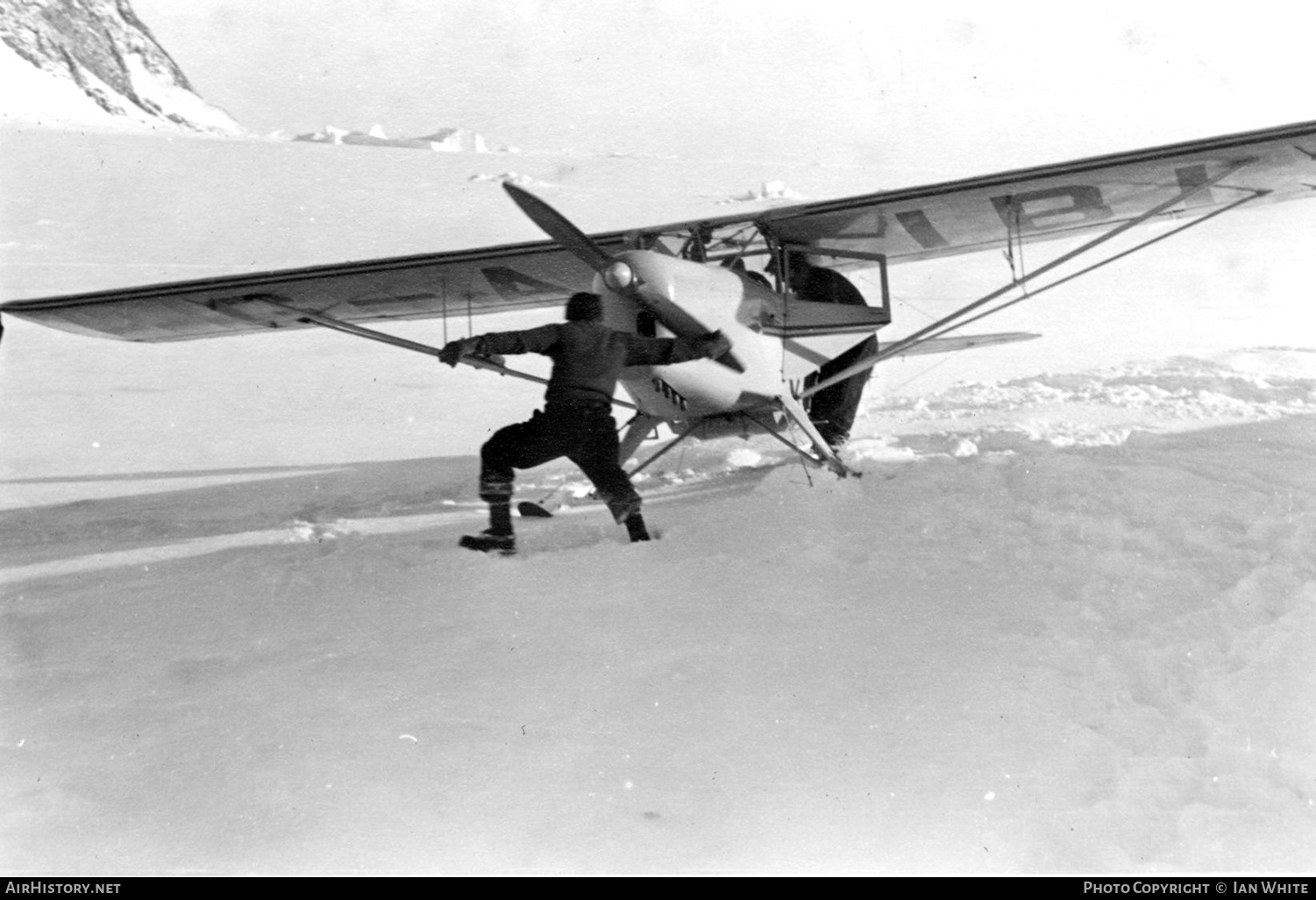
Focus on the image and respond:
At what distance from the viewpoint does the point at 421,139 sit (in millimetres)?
52281

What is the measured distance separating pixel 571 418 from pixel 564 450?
168 mm

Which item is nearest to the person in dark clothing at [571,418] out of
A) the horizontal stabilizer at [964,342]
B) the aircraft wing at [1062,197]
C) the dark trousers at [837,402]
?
the aircraft wing at [1062,197]

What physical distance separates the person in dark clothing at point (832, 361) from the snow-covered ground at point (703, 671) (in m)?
0.84

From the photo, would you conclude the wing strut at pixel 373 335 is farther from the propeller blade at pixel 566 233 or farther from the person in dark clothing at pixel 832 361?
the person in dark clothing at pixel 832 361

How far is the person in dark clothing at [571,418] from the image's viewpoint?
5504 mm

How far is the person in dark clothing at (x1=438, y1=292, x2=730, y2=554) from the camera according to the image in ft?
18.1

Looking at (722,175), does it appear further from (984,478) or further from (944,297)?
(984,478)

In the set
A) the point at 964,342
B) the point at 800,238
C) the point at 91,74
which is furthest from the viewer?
the point at 91,74

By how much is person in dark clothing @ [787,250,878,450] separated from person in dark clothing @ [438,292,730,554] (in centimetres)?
246

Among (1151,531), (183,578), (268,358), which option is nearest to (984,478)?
(1151,531)

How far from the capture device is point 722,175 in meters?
40.7

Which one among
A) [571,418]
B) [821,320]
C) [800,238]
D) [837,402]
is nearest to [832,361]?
[837,402]

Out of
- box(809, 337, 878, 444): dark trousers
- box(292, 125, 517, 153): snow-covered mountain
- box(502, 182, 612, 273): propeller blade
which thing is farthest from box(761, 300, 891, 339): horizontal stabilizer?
box(292, 125, 517, 153): snow-covered mountain

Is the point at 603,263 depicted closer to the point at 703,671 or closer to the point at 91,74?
the point at 703,671
